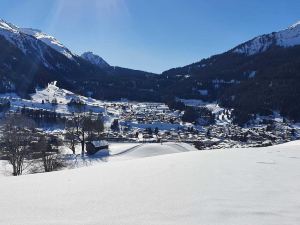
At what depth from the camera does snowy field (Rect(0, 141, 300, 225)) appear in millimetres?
6133

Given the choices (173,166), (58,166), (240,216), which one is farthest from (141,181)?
(58,166)

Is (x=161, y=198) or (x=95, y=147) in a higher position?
(x=161, y=198)

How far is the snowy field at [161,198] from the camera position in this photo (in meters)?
6.13

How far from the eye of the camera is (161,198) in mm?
7691

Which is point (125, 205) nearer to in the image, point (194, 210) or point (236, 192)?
point (194, 210)

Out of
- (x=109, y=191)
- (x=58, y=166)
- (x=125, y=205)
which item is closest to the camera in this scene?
(x=125, y=205)

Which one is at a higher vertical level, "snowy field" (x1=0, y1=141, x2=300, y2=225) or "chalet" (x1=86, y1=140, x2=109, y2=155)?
"snowy field" (x1=0, y1=141, x2=300, y2=225)

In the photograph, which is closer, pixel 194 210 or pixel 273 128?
pixel 194 210

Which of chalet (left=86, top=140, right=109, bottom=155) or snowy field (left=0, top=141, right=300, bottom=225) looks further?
chalet (left=86, top=140, right=109, bottom=155)

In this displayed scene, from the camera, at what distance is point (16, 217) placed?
632 cm

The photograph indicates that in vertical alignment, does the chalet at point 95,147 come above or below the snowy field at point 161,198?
below

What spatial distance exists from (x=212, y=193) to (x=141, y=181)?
2453mm

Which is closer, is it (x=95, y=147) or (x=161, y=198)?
(x=161, y=198)

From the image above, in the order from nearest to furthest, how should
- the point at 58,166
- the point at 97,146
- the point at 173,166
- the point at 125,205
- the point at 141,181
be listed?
1. the point at 125,205
2. the point at 141,181
3. the point at 173,166
4. the point at 58,166
5. the point at 97,146
